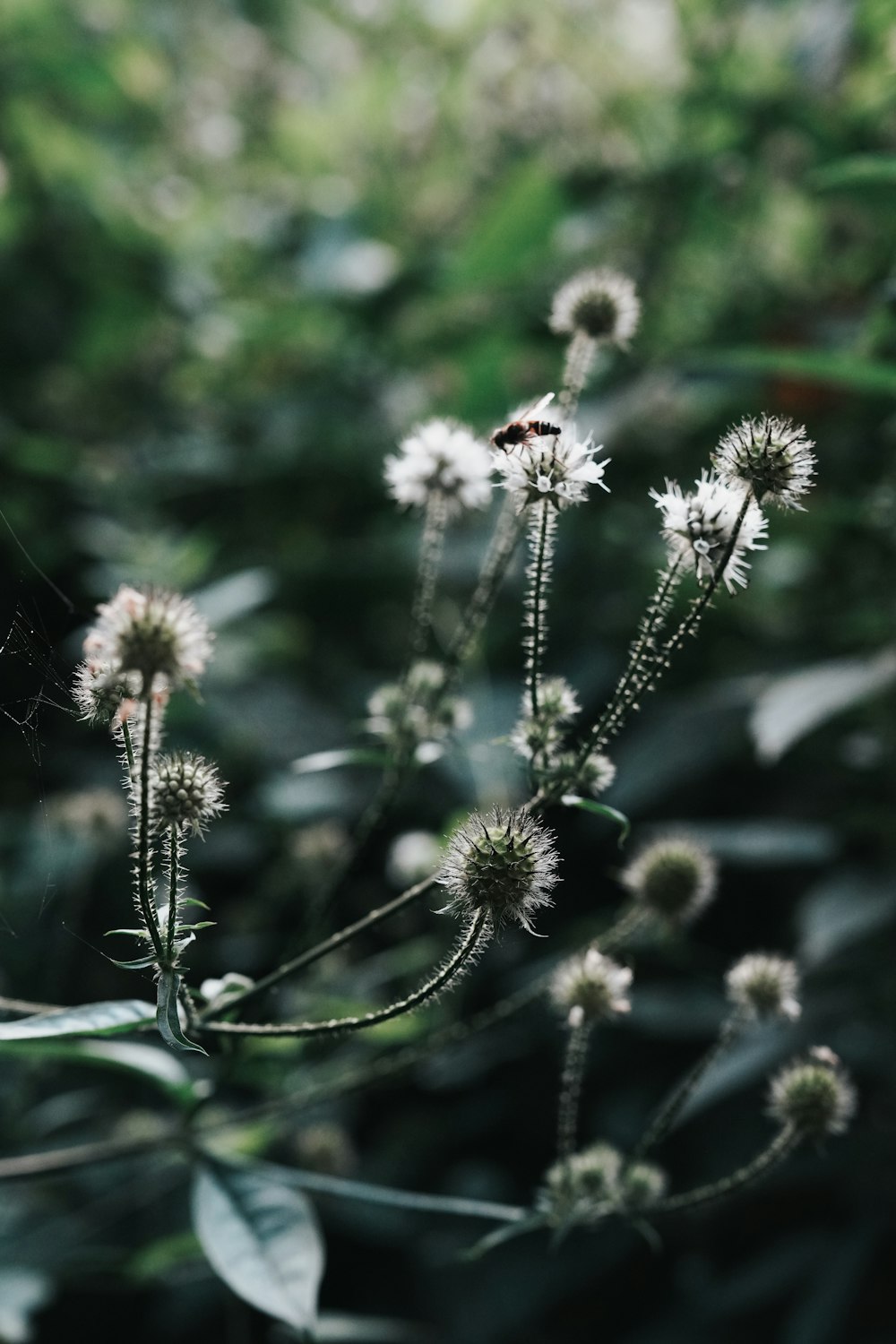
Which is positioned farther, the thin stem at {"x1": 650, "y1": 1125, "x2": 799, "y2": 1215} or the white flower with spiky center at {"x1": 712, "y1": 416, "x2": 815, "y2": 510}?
the thin stem at {"x1": 650, "y1": 1125, "x2": 799, "y2": 1215}

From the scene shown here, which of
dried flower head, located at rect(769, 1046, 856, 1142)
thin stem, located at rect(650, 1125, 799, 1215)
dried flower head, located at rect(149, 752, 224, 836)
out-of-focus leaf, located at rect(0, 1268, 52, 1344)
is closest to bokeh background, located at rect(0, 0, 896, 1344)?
out-of-focus leaf, located at rect(0, 1268, 52, 1344)

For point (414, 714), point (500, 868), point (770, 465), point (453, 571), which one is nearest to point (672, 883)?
point (414, 714)

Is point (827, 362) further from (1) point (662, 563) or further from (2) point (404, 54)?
(2) point (404, 54)

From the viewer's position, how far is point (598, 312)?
1.54 metres

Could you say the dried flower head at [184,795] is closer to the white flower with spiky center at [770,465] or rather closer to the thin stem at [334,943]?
the thin stem at [334,943]

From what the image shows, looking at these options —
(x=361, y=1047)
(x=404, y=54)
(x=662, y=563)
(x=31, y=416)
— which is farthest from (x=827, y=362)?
(x=404, y=54)

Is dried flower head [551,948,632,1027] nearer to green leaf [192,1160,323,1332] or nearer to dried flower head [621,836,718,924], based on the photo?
dried flower head [621,836,718,924]

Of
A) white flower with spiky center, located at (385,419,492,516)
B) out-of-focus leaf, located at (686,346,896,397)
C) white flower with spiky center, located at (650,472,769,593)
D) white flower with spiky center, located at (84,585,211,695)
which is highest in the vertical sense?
out-of-focus leaf, located at (686,346,896,397)

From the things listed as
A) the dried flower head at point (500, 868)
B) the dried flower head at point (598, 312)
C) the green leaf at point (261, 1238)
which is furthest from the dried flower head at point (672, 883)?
the dried flower head at point (598, 312)

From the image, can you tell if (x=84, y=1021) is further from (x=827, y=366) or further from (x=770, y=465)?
(x=827, y=366)

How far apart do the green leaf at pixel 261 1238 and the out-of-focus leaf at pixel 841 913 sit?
1032mm

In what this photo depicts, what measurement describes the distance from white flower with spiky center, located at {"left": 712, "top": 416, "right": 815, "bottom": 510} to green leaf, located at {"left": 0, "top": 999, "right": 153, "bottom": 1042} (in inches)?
32.4

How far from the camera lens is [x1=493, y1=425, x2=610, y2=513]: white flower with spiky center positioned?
114 cm

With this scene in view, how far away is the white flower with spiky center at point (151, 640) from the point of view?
1.00 meters
